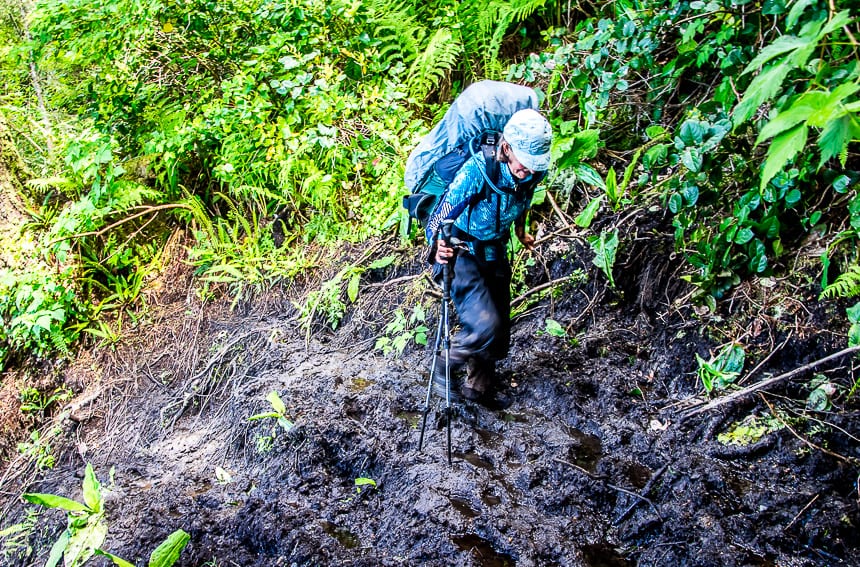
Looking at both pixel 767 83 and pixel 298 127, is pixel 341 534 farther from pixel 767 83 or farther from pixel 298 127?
pixel 298 127

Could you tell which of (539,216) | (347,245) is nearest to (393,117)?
(347,245)

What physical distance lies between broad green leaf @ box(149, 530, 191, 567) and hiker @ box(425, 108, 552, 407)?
2070mm

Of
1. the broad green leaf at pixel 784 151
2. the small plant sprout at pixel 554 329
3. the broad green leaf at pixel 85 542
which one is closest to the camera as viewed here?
the broad green leaf at pixel 784 151

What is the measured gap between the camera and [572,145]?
4.60m

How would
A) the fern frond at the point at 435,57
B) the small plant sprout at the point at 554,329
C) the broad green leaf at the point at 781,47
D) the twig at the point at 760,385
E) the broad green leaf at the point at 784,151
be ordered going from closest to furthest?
1. the broad green leaf at the point at 784,151
2. the broad green leaf at the point at 781,47
3. the twig at the point at 760,385
4. the small plant sprout at the point at 554,329
5. the fern frond at the point at 435,57

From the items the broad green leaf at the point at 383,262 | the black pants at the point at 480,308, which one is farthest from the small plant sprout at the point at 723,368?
the broad green leaf at the point at 383,262

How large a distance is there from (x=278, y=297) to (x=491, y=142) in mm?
3723

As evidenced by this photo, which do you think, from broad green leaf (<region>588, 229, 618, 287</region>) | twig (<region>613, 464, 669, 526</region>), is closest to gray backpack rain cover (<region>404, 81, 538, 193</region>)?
broad green leaf (<region>588, 229, 618, 287</region>)

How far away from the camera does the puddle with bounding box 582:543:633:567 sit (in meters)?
2.84

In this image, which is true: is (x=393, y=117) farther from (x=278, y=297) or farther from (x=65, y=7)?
(x=65, y=7)

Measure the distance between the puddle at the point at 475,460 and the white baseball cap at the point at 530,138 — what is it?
6.16 ft

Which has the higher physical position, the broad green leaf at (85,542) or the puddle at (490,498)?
the broad green leaf at (85,542)

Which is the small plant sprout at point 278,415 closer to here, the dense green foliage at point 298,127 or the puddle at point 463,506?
the puddle at point 463,506

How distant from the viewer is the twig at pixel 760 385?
3.33 metres
